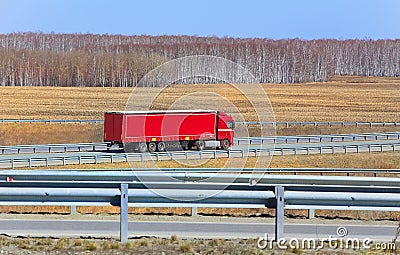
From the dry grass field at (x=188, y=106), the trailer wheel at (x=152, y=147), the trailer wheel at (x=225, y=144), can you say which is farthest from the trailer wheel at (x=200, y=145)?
the dry grass field at (x=188, y=106)

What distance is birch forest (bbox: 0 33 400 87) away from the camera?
143 meters

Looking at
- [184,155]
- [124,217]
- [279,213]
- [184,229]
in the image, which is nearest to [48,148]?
[184,155]

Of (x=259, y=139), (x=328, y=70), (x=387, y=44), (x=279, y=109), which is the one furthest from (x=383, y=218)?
(x=387, y=44)

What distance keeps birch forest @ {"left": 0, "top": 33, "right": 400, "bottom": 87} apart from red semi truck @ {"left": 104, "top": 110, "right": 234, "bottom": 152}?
92887 mm

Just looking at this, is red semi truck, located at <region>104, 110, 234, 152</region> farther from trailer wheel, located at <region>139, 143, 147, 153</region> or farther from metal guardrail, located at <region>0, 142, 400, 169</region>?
metal guardrail, located at <region>0, 142, 400, 169</region>

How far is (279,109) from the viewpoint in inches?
3248

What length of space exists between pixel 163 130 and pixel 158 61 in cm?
10074

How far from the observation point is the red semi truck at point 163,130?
38750mm

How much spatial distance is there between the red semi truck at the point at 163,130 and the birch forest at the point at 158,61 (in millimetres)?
92887

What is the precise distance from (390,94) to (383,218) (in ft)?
334

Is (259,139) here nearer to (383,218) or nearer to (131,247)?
(383,218)

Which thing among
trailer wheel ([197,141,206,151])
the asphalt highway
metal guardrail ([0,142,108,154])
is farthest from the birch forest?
the asphalt highway

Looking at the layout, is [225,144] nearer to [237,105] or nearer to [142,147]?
→ [142,147]

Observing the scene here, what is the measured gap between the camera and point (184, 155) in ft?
121
